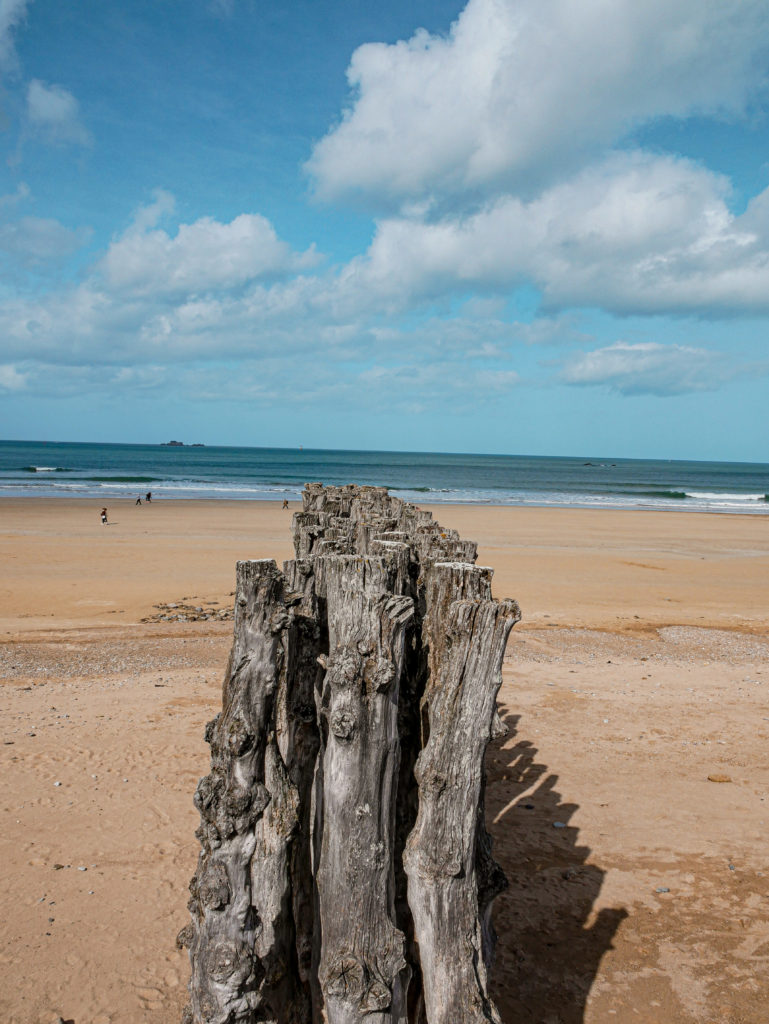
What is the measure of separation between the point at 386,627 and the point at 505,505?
47235 millimetres

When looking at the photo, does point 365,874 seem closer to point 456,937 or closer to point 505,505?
point 456,937

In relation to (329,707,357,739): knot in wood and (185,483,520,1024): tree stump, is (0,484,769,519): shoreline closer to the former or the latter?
(185,483,520,1024): tree stump

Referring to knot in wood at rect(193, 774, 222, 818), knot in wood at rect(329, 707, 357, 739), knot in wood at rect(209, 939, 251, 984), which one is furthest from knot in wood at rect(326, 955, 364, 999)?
knot in wood at rect(329, 707, 357, 739)

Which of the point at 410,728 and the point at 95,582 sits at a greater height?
the point at 410,728

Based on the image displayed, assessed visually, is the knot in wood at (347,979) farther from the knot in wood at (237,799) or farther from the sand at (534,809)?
the sand at (534,809)

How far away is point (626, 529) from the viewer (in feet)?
112

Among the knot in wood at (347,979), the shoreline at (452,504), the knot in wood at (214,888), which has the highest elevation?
the knot in wood at (214,888)

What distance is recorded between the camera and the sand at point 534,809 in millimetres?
4281

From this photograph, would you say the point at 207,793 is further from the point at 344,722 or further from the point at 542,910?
the point at 542,910

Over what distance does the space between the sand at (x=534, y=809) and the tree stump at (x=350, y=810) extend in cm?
121

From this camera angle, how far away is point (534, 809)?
21.0ft

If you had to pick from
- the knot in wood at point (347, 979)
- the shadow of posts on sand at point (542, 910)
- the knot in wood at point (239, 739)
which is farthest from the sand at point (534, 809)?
the knot in wood at point (239, 739)

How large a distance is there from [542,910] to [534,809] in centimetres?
145

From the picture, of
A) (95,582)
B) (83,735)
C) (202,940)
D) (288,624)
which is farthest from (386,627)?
(95,582)
